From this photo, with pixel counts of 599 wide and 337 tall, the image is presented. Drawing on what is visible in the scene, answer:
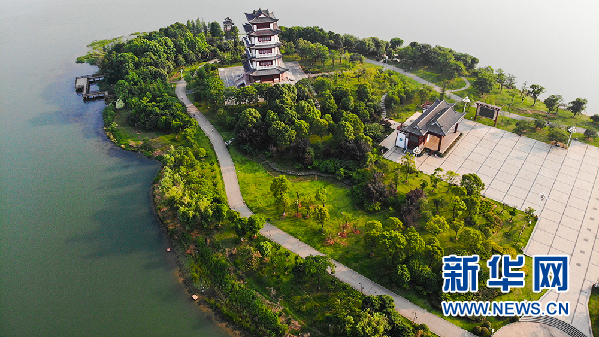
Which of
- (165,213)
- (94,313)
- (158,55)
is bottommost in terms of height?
(94,313)

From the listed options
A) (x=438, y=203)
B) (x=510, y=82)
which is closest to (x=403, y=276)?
(x=438, y=203)

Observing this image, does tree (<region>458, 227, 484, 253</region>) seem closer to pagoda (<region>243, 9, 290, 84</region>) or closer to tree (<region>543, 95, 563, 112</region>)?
tree (<region>543, 95, 563, 112</region>)

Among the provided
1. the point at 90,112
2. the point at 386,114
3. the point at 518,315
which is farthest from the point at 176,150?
the point at 518,315

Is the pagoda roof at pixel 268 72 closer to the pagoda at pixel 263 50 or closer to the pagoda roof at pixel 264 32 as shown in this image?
the pagoda at pixel 263 50

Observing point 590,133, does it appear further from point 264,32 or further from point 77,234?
point 77,234

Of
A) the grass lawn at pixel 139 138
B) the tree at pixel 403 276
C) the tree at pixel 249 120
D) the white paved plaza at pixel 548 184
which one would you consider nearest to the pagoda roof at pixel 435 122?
the white paved plaza at pixel 548 184

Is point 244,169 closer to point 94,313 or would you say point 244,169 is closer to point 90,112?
point 94,313

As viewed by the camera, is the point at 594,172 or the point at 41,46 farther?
the point at 41,46

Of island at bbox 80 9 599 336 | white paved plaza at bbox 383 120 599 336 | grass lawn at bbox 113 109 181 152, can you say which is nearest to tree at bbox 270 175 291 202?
island at bbox 80 9 599 336
